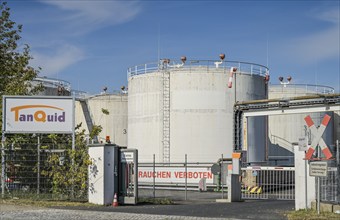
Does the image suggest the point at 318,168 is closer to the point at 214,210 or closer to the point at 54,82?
the point at 214,210

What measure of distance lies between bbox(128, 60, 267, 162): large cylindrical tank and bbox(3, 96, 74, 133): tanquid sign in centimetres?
1357

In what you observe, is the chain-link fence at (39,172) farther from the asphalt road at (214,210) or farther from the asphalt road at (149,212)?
the asphalt road at (214,210)

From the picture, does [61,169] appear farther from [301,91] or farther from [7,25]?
[301,91]

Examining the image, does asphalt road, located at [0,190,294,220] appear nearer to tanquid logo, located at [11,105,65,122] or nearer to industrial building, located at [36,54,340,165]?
tanquid logo, located at [11,105,65,122]

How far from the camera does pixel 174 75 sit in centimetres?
3572

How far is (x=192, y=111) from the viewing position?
114 ft

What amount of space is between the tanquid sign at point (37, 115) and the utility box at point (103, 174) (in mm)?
1903

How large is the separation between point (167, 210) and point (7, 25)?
42.6ft

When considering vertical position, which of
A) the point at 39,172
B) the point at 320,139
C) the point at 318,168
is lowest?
the point at 39,172

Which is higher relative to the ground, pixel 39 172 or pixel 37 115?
pixel 37 115

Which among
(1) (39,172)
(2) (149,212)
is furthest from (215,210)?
(1) (39,172)

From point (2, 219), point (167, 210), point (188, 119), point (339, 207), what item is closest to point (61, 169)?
point (167, 210)

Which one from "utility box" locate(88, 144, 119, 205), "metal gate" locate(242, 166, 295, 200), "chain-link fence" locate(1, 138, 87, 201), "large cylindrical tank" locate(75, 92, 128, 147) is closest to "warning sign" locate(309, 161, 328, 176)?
"utility box" locate(88, 144, 119, 205)

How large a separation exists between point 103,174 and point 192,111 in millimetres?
15031
